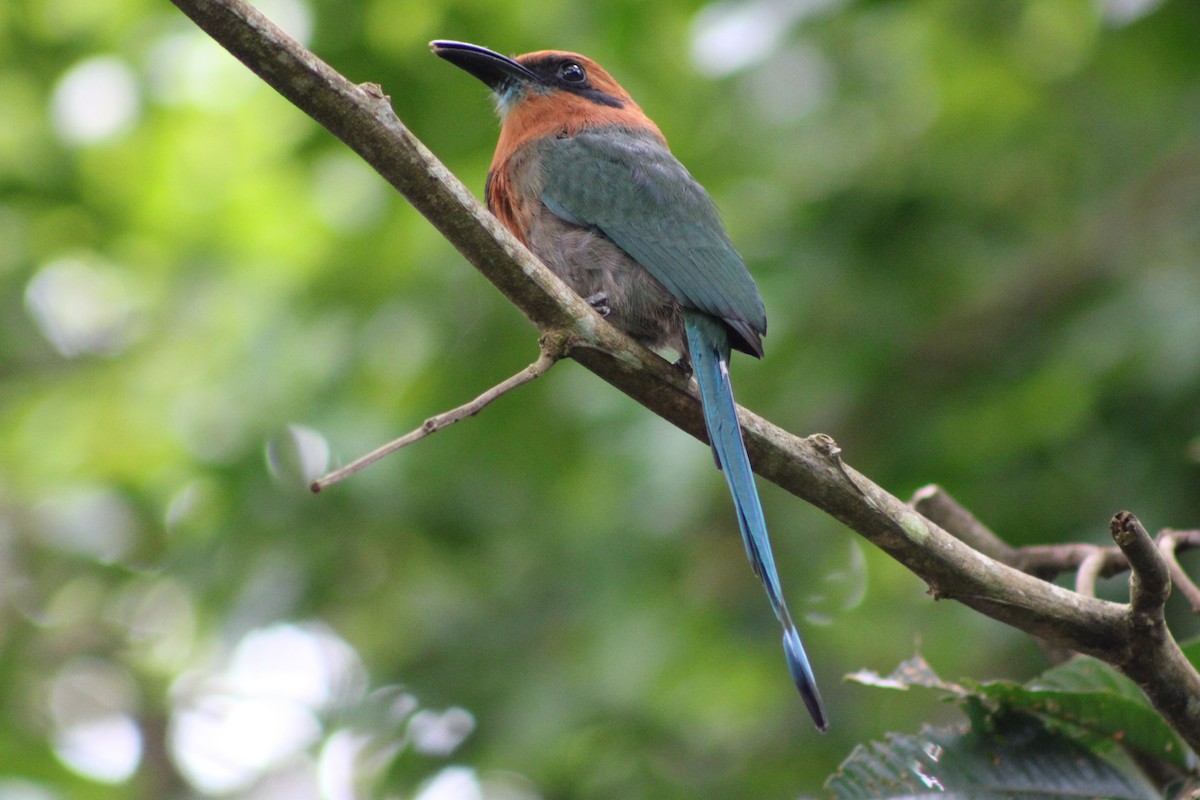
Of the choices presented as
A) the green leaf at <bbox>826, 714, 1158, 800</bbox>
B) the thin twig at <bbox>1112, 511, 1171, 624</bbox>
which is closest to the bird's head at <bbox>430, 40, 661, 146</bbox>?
the green leaf at <bbox>826, 714, 1158, 800</bbox>

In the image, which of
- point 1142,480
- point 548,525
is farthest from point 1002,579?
point 548,525

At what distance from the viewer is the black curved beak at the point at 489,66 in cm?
338

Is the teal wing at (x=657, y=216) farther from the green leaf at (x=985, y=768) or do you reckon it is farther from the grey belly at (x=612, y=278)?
the green leaf at (x=985, y=768)

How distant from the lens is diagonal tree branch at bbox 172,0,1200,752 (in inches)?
72.6

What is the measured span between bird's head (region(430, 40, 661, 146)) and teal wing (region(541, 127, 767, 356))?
5.0 inches

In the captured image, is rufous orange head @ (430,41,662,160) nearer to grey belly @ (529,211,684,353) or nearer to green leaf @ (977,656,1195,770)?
grey belly @ (529,211,684,353)

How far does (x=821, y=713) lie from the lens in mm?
1796

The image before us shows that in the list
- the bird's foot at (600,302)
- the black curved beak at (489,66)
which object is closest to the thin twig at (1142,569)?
the bird's foot at (600,302)

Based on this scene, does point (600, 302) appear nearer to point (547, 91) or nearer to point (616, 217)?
point (616, 217)

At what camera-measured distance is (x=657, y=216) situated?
121 inches

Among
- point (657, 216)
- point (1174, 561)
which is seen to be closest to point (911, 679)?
point (1174, 561)

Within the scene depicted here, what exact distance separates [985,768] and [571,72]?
7.45 ft

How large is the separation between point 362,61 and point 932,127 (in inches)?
75.7

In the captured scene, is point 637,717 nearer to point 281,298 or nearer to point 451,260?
point 451,260
